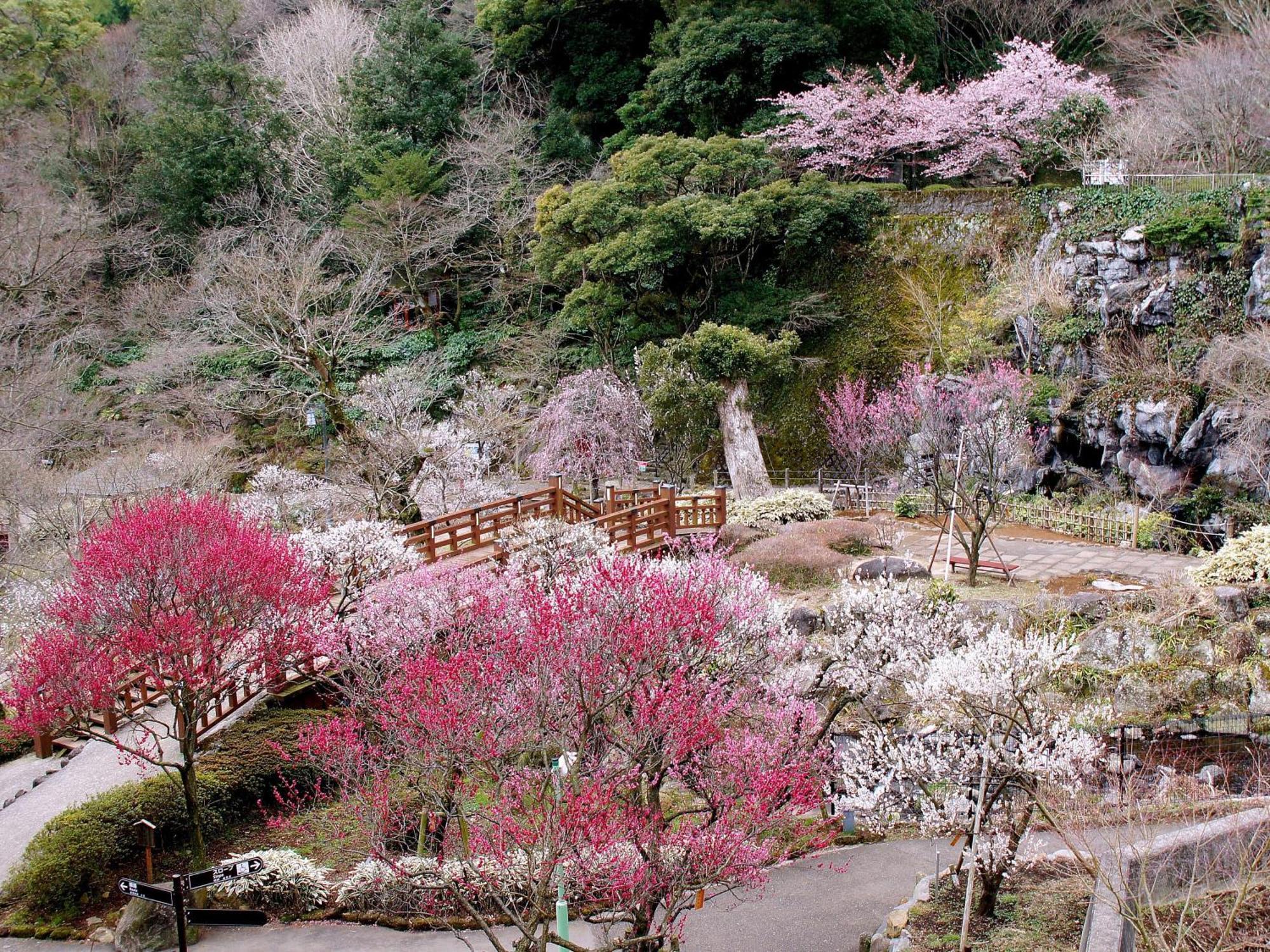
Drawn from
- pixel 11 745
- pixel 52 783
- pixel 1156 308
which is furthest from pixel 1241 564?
pixel 11 745

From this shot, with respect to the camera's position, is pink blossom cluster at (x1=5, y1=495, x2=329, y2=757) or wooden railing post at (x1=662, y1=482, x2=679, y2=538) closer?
pink blossom cluster at (x1=5, y1=495, x2=329, y2=757)

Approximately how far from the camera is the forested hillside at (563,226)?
879 inches

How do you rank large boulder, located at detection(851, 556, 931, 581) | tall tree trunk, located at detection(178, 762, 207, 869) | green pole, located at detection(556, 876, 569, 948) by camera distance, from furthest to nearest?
large boulder, located at detection(851, 556, 931, 581) < tall tree trunk, located at detection(178, 762, 207, 869) < green pole, located at detection(556, 876, 569, 948)

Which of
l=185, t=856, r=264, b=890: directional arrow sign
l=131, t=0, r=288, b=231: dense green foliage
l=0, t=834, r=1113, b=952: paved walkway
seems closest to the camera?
l=185, t=856, r=264, b=890: directional arrow sign

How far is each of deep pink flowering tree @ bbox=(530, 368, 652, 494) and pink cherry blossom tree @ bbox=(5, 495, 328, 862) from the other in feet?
41.3

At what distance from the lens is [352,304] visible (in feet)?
81.1

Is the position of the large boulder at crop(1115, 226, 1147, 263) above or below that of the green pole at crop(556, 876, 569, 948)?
above

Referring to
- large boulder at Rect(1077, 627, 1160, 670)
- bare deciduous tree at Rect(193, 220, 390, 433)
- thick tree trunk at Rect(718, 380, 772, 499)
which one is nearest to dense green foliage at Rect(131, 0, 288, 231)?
bare deciduous tree at Rect(193, 220, 390, 433)

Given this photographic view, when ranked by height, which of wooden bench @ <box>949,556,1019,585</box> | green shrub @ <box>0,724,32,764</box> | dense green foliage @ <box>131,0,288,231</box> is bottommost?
green shrub @ <box>0,724,32,764</box>

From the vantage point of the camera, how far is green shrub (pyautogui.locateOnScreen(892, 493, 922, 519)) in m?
22.4

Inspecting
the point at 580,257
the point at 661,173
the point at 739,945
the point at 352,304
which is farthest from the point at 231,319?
the point at 739,945

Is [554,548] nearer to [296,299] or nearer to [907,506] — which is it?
[296,299]

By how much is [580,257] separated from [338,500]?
8302 millimetres

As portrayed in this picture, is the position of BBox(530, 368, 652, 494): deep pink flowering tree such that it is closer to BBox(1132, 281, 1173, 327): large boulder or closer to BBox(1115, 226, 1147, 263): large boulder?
BBox(1132, 281, 1173, 327): large boulder
